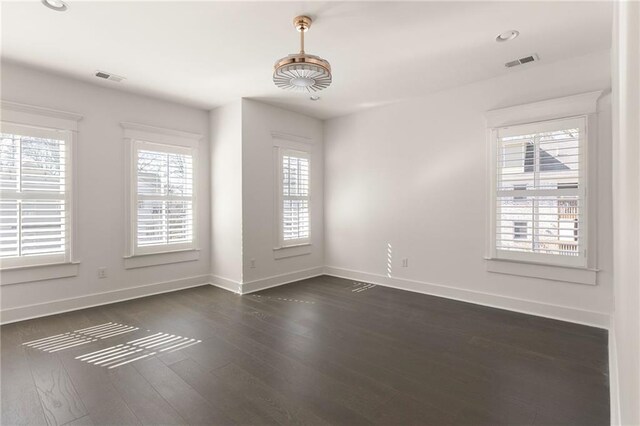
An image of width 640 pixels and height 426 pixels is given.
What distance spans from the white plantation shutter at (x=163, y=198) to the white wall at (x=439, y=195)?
7.82ft

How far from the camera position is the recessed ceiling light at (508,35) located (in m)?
3.01

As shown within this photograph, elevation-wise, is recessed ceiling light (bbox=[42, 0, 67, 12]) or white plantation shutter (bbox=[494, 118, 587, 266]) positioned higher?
recessed ceiling light (bbox=[42, 0, 67, 12])

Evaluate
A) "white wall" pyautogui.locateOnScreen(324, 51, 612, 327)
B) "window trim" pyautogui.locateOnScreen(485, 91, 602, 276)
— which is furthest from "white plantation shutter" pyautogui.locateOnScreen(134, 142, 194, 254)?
"window trim" pyautogui.locateOnScreen(485, 91, 602, 276)

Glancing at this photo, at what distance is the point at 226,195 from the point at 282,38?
2604 mm

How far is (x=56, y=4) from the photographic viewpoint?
2.58 metres

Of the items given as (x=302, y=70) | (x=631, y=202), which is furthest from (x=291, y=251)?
(x=631, y=202)

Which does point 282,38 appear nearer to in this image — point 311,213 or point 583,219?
point 311,213

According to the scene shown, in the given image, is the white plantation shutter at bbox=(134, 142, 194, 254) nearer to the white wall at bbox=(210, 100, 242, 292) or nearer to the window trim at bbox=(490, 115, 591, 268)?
the white wall at bbox=(210, 100, 242, 292)

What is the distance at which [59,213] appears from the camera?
153 inches

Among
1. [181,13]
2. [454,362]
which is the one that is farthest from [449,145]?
[181,13]

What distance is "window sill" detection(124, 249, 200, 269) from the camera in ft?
14.8

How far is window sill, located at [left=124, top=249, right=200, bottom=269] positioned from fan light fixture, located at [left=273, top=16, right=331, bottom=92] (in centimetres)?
317

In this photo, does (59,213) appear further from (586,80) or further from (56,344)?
(586,80)

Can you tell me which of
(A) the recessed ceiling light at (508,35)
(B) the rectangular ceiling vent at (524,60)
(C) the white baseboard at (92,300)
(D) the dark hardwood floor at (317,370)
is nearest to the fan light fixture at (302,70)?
(A) the recessed ceiling light at (508,35)
